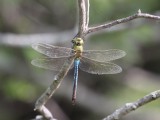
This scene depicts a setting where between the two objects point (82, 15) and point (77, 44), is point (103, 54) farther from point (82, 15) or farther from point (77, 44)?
point (82, 15)

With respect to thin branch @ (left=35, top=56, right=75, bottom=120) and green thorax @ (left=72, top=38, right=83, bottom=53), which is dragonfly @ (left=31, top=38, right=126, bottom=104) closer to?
green thorax @ (left=72, top=38, right=83, bottom=53)

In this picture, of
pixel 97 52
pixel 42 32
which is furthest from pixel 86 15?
pixel 42 32

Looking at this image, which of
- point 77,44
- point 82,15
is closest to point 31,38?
point 77,44

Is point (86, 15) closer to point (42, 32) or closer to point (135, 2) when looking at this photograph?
point (135, 2)

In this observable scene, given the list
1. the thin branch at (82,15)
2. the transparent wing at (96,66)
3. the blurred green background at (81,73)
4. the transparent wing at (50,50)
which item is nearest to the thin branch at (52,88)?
the thin branch at (82,15)

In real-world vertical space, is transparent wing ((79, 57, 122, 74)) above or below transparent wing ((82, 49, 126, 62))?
below

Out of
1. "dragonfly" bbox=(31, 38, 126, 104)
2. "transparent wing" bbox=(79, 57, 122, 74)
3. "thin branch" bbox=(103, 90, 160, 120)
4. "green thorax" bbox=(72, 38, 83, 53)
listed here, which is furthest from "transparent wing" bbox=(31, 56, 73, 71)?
"thin branch" bbox=(103, 90, 160, 120)
